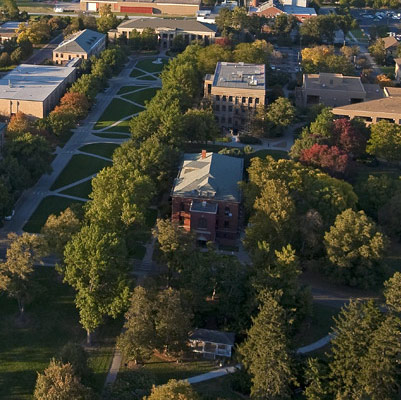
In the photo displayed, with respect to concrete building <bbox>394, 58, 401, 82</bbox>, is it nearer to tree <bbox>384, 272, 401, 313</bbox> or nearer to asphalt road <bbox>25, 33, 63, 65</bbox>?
asphalt road <bbox>25, 33, 63, 65</bbox>

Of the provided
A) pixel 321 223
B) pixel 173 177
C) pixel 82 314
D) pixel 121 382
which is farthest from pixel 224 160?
pixel 121 382

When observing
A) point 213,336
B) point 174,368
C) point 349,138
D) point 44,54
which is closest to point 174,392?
point 174,368

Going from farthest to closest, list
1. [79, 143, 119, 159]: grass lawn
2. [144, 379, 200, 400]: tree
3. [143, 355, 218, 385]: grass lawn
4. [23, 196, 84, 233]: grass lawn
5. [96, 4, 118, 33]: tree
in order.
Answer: [96, 4, 118, 33]: tree, [79, 143, 119, 159]: grass lawn, [23, 196, 84, 233]: grass lawn, [143, 355, 218, 385]: grass lawn, [144, 379, 200, 400]: tree

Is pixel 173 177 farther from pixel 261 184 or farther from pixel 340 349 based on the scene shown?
pixel 340 349

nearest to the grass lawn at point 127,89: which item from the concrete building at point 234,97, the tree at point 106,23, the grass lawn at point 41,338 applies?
the concrete building at point 234,97

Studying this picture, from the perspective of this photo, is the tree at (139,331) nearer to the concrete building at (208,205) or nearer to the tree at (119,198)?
the tree at (119,198)

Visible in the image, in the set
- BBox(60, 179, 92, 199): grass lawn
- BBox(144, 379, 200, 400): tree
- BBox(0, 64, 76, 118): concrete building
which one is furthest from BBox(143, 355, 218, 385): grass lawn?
BBox(0, 64, 76, 118): concrete building

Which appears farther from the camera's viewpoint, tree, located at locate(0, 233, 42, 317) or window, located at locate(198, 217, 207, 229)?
window, located at locate(198, 217, 207, 229)
